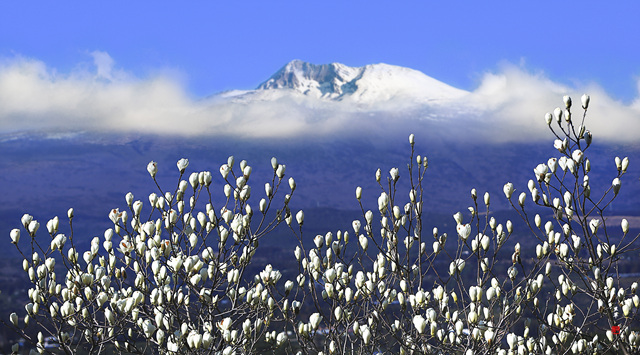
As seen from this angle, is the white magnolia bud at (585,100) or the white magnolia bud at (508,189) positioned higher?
the white magnolia bud at (585,100)

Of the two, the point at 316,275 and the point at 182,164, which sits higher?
the point at 182,164

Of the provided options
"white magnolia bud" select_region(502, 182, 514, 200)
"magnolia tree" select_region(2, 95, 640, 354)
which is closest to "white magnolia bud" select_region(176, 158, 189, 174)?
"magnolia tree" select_region(2, 95, 640, 354)

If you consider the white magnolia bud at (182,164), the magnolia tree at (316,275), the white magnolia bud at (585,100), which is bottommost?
the magnolia tree at (316,275)

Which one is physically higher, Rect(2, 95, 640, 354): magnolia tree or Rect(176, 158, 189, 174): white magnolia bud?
Rect(176, 158, 189, 174): white magnolia bud

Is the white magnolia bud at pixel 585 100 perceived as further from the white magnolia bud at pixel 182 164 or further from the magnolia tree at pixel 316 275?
the white magnolia bud at pixel 182 164

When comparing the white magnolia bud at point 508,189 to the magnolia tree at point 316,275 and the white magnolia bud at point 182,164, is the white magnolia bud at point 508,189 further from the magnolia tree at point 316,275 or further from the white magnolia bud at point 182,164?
the white magnolia bud at point 182,164

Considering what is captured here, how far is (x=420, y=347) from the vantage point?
714 centimetres

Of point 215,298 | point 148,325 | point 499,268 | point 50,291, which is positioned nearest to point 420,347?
point 215,298

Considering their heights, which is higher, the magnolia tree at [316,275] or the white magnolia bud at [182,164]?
the white magnolia bud at [182,164]

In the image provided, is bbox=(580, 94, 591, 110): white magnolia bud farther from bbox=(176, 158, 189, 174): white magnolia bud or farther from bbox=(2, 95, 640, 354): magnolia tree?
bbox=(176, 158, 189, 174): white magnolia bud

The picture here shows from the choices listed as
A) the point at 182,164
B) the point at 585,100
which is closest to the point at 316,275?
the point at 182,164

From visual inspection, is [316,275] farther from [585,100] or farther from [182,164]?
[585,100]

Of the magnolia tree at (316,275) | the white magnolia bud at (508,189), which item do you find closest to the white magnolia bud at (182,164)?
the magnolia tree at (316,275)

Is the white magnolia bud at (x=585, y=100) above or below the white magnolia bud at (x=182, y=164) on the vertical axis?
above
